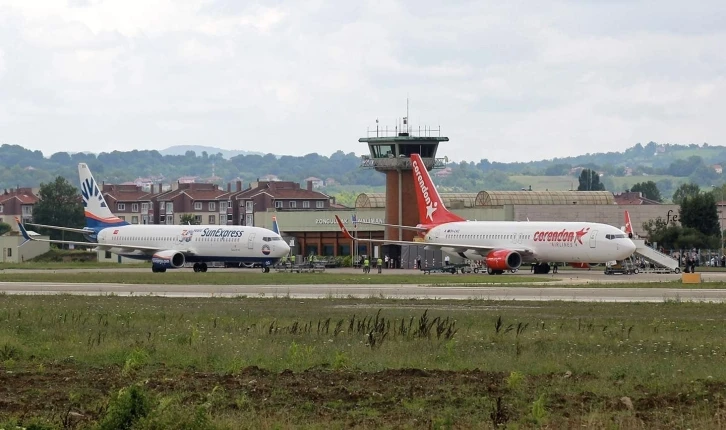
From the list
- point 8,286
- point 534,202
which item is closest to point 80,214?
point 534,202

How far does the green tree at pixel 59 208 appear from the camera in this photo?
19050 cm

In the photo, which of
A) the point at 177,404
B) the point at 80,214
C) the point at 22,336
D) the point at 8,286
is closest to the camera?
the point at 177,404

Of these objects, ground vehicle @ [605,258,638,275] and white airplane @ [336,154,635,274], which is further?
ground vehicle @ [605,258,638,275]

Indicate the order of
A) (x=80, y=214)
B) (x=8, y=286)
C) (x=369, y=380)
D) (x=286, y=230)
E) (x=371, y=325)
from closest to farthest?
(x=369, y=380) < (x=371, y=325) < (x=8, y=286) < (x=286, y=230) < (x=80, y=214)

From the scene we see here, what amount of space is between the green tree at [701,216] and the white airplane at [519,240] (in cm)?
3545

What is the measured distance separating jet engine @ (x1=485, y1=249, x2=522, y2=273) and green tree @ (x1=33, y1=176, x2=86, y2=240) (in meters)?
116

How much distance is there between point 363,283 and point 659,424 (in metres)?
47.6

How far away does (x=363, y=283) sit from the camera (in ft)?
215

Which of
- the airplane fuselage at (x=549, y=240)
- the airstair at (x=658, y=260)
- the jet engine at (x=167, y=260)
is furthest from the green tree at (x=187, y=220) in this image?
the airstair at (x=658, y=260)

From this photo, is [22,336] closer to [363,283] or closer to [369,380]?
[369,380]

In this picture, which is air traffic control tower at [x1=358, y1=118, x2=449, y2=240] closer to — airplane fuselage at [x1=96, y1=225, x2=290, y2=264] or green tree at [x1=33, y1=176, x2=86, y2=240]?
airplane fuselage at [x1=96, y1=225, x2=290, y2=264]

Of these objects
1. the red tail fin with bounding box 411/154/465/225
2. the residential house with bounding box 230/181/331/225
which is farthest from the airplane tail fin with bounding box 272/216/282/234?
the residential house with bounding box 230/181/331/225

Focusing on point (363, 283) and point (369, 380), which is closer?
point (369, 380)

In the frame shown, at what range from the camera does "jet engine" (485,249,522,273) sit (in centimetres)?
8394
